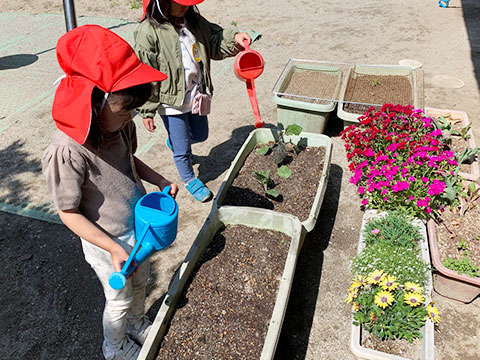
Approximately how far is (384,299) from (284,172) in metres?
1.05

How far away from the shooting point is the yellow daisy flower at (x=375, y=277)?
1897mm

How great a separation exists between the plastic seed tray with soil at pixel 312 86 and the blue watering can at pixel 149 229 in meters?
2.32

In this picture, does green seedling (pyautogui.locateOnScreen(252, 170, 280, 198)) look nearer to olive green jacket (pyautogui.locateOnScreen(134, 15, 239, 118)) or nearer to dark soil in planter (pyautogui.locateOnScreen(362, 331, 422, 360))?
olive green jacket (pyautogui.locateOnScreen(134, 15, 239, 118))

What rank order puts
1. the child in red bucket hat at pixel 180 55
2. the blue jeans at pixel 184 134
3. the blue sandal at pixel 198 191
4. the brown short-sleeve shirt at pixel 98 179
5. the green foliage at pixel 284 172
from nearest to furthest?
1. the brown short-sleeve shirt at pixel 98 179
2. the child in red bucket hat at pixel 180 55
3. the green foliage at pixel 284 172
4. the blue jeans at pixel 184 134
5. the blue sandal at pixel 198 191

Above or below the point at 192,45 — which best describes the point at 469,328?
below

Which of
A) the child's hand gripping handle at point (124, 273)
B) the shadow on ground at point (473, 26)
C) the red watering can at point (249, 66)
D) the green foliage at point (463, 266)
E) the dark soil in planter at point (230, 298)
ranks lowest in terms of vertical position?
the shadow on ground at point (473, 26)

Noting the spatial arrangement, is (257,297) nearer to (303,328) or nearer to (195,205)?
(303,328)

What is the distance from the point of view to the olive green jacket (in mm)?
2320

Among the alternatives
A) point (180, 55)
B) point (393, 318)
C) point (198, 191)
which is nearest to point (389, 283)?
point (393, 318)

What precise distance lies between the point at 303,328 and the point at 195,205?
1279mm

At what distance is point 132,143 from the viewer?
1.62m

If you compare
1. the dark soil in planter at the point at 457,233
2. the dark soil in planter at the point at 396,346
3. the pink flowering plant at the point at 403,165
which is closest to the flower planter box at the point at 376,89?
the pink flowering plant at the point at 403,165

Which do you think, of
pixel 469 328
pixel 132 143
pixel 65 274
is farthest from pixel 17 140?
pixel 469 328

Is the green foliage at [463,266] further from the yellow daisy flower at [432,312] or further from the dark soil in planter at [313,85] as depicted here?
the dark soil in planter at [313,85]
